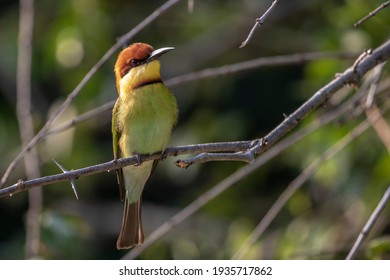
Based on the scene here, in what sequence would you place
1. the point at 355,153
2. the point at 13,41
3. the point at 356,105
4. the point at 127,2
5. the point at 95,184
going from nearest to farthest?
the point at 356,105 → the point at 355,153 → the point at 13,41 → the point at 127,2 → the point at 95,184

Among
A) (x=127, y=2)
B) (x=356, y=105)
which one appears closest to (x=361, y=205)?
(x=356, y=105)

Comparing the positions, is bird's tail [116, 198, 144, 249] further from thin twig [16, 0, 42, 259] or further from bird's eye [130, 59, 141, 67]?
bird's eye [130, 59, 141, 67]

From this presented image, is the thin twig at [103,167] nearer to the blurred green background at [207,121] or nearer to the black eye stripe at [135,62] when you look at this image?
the black eye stripe at [135,62]

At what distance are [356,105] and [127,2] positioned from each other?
250 centimetres

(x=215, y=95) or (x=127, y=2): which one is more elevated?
(x=127, y=2)

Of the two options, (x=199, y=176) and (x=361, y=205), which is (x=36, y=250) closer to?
(x=361, y=205)

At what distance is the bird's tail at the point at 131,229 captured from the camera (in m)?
2.95

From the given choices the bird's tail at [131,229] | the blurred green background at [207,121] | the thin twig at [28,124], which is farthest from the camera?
the blurred green background at [207,121]

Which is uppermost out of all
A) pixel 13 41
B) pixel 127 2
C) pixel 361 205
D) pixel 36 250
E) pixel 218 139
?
pixel 127 2

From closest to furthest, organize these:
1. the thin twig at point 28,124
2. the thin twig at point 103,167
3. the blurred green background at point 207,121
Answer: the thin twig at point 103,167
the thin twig at point 28,124
the blurred green background at point 207,121

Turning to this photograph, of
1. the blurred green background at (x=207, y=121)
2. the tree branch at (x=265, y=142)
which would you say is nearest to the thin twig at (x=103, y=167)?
the tree branch at (x=265, y=142)

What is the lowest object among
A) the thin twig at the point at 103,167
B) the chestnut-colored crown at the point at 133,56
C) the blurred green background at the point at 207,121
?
the thin twig at the point at 103,167

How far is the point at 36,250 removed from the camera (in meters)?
2.88

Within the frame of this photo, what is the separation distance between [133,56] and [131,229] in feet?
2.19
